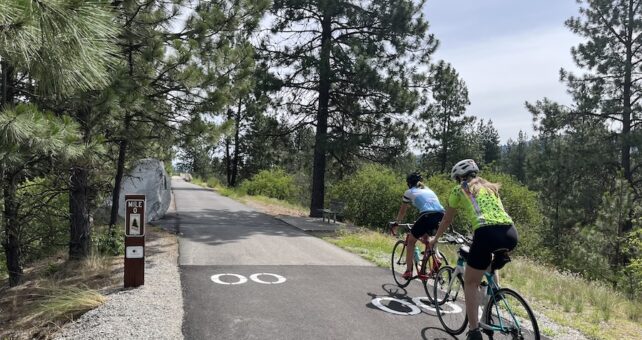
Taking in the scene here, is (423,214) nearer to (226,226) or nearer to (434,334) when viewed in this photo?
(434,334)

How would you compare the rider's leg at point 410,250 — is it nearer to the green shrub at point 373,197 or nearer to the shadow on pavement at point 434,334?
the shadow on pavement at point 434,334

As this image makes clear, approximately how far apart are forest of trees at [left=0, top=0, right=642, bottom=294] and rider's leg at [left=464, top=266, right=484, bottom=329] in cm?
402

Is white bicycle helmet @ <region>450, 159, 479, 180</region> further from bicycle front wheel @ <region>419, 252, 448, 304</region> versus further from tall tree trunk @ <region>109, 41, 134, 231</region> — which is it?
tall tree trunk @ <region>109, 41, 134, 231</region>

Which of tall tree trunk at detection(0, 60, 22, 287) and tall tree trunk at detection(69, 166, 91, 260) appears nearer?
tall tree trunk at detection(0, 60, 22, 287)

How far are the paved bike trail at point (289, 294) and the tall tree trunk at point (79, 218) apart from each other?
6.13 ft

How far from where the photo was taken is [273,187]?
1389 inches

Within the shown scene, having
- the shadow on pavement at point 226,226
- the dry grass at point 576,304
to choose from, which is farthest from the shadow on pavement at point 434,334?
the shadow on pavement at point 226,226

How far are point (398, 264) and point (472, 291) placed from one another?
3509 mm

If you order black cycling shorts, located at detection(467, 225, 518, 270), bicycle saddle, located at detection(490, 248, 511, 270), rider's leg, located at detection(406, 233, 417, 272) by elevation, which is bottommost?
rider's leg, located at detection(406, 233, 417, 272)

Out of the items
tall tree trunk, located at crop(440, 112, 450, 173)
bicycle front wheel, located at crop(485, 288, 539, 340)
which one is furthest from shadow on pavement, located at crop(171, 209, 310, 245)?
tall tree trunk, located at crop(440, 112, 450, 173)

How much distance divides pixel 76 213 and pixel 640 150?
21.2 meters

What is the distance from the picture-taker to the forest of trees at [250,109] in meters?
4.92

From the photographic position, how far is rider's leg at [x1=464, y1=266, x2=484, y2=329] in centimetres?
459

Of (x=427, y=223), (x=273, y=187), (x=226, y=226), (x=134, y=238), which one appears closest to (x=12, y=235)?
(x=134, y=238)
